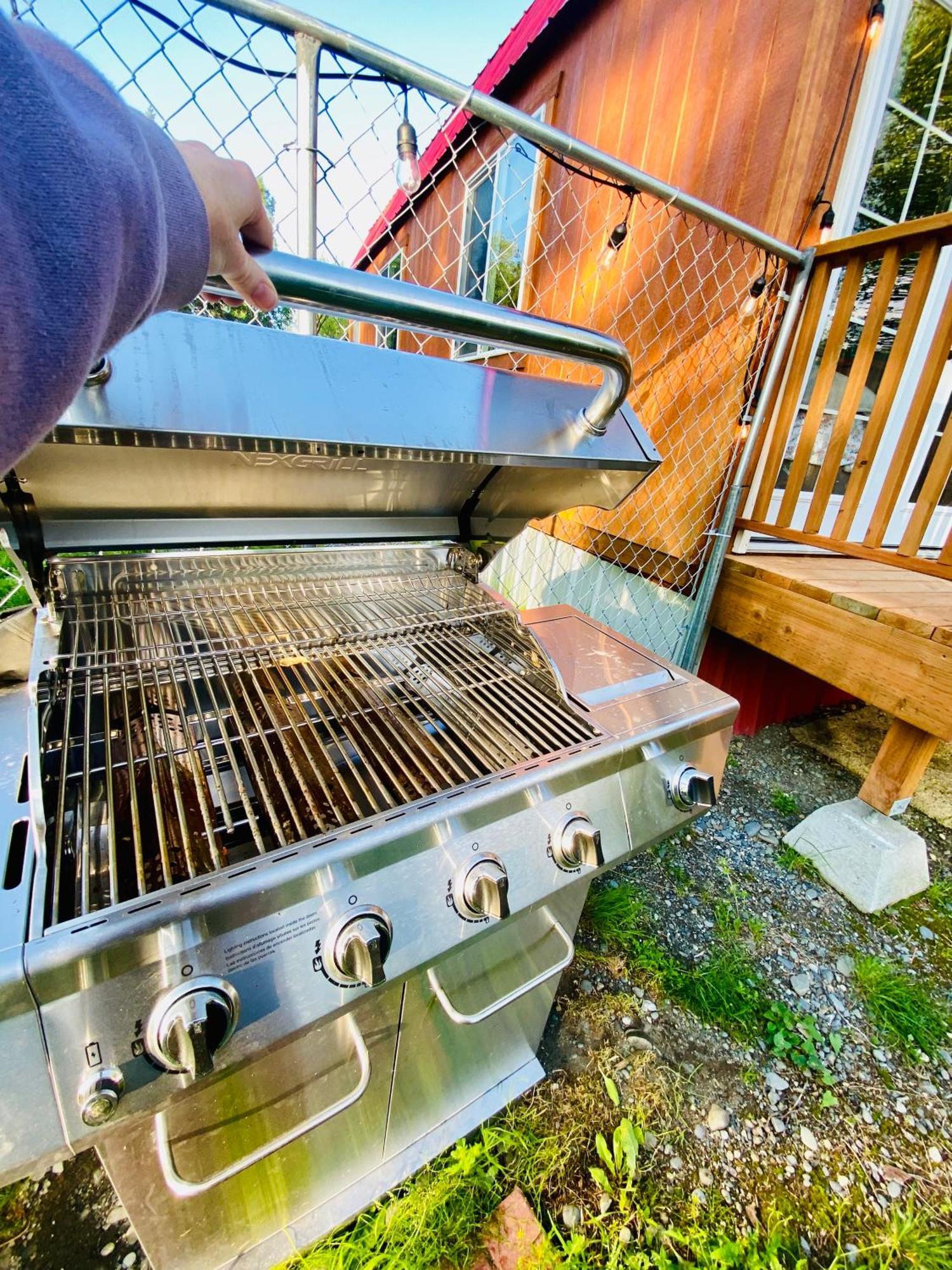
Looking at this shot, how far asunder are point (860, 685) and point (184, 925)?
2.11m

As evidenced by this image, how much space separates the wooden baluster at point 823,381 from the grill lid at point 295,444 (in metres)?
1.15

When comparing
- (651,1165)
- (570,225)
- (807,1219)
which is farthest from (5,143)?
(570,225)

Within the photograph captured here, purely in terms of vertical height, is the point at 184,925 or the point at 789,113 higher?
the point at 789,113

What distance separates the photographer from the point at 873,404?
73.9 inches

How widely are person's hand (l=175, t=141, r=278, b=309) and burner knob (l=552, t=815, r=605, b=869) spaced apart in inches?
33.0

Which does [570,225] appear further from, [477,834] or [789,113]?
[477,834]

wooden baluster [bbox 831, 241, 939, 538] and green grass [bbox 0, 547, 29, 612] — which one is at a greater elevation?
wooden baluster [bbox 831, 241, 939, 538]

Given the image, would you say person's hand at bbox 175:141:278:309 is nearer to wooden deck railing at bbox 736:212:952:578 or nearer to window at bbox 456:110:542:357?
wooden deck railing at bbox 736:212:952:578

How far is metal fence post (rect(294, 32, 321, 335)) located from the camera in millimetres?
1009

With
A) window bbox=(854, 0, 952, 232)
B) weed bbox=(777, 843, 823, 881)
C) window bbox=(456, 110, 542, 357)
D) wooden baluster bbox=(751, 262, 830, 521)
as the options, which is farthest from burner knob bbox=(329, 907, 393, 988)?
window bbox=(456, 110, 542, 357)

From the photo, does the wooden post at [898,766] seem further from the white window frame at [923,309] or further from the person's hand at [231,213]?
the person's hand at [231,213]

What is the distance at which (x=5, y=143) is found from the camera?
31cm

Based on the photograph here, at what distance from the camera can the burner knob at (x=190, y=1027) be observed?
1.58ft

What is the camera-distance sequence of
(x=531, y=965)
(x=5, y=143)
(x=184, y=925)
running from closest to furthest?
(x=5, y=143) → (x=184, y=925) → (x=531, y=965)
